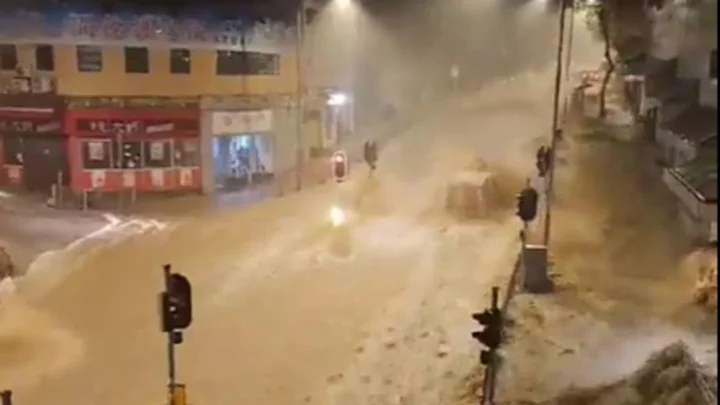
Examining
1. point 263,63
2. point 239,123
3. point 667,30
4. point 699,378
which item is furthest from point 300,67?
point 699,378

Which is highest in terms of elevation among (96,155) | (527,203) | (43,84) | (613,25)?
(613,25)

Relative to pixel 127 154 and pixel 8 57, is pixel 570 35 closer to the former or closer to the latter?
pixel 127 154

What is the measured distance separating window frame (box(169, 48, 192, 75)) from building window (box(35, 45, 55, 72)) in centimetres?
55

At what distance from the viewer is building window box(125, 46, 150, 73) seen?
425cm

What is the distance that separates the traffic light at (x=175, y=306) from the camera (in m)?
1.85

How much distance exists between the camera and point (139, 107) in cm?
424

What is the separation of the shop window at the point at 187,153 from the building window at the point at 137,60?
431mm

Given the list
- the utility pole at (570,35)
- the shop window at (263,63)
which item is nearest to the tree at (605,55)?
the utility pole at (570,35)

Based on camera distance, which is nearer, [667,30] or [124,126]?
[667,30]

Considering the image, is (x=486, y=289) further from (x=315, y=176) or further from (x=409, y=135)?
(x=315, y=176)

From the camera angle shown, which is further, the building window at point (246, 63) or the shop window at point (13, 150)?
the building window at point (246, 63)

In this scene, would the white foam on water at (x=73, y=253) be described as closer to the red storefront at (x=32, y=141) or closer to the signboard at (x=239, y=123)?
the red storefront at (x=32, y=141)

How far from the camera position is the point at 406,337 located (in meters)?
2.72

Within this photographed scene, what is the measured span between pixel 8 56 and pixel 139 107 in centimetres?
61
